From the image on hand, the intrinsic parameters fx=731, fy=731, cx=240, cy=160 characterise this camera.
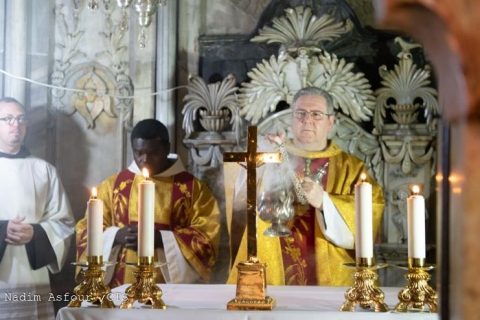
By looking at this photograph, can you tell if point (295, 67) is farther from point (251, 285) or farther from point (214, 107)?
point (251, 285)

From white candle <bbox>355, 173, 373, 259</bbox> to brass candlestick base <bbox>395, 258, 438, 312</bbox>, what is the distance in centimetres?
11

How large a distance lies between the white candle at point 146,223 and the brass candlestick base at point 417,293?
25.7 inches

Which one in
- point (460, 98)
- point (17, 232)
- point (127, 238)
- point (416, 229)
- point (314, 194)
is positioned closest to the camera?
point (460, 98)

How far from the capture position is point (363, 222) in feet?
6.15

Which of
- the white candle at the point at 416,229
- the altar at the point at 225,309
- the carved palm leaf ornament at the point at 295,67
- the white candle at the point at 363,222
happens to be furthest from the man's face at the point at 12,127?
the white candle at the point at 416,229

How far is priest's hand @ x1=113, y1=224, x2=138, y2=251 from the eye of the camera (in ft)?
13.4

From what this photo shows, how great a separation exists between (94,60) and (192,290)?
230 centimetres

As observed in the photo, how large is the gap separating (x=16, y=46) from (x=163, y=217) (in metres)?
1.35

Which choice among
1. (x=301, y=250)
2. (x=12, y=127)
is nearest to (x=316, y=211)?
(x=301, y=250)

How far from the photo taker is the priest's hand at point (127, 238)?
4.07 m

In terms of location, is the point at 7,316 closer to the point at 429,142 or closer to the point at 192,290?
the point at 192,290

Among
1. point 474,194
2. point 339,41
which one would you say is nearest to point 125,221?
point 339,41

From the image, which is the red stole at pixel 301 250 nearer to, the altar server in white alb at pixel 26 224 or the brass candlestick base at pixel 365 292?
the altar server in white alb at pixel 26 224

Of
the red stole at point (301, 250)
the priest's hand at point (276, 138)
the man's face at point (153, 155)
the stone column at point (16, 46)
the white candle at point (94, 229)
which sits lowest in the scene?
the red stole at point (301, 250)
